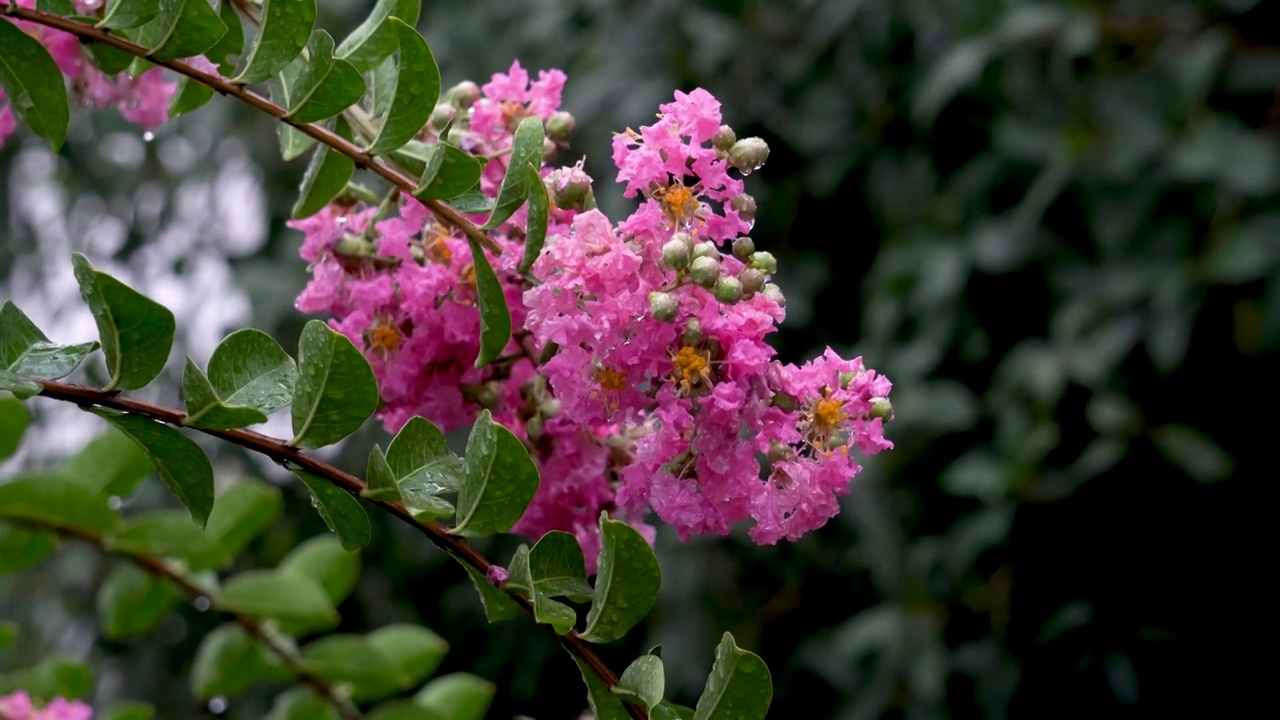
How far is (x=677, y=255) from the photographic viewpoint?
1.99 feet

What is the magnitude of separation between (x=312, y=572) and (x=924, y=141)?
1021mm

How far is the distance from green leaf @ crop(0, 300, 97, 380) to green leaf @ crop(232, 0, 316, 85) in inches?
6.4

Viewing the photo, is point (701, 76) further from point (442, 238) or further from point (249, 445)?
point (249, 445)

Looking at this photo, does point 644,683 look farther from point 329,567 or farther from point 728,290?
point 329,567

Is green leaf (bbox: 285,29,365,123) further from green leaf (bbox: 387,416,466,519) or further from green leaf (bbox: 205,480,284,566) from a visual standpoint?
green leaf (bbox: 205,480,284,566)

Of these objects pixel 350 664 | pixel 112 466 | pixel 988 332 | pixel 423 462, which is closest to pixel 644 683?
pixel 423 462

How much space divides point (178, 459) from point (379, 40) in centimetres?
24

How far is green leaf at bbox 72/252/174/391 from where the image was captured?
535 millimetres

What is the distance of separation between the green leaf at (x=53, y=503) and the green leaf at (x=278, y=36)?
1.45 ft

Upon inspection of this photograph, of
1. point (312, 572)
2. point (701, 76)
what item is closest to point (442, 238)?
point (312, 572)

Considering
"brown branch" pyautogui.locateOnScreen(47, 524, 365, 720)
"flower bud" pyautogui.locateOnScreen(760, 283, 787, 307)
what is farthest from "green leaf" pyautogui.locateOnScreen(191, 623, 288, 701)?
"flower bud" pyautogui.locateOnScreen(760, 283, 787, 307)

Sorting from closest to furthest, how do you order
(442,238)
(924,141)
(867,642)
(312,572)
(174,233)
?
(442,238) < (312,572) < (867,642) < (924,141) < (174,233)

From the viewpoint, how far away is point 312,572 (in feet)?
3.72

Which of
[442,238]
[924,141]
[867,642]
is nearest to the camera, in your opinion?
[442,238]
